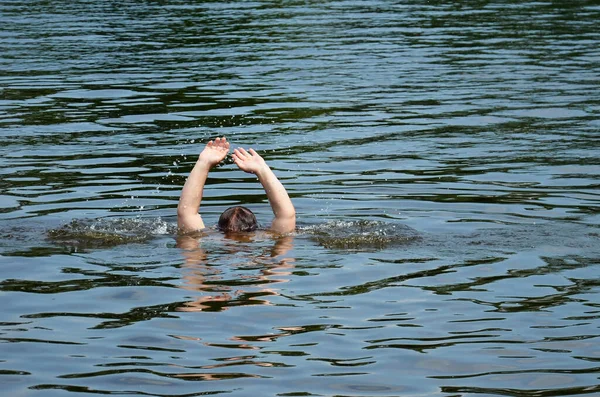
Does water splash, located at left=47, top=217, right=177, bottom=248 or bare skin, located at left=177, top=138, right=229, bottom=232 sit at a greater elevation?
bare skin, located at left=177, top=138, right=229, bottom=232

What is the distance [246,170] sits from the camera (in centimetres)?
1212

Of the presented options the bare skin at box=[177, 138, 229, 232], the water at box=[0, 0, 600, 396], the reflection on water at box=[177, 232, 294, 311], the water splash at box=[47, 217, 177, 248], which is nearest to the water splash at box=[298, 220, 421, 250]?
the water at box=[0, 0, 600, 396]

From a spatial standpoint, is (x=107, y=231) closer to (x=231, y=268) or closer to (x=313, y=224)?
(x=231, y=268)

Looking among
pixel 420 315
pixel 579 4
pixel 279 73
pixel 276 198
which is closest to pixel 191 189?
pixel 276 198

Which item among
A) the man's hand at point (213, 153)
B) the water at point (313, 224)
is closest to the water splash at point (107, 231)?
the water at point (313, 224)

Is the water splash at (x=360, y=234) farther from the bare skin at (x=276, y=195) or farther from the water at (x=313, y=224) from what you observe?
the bare skin at (x=276, y=195)

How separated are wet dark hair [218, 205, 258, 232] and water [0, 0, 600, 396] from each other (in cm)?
21

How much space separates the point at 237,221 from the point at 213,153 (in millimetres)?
811

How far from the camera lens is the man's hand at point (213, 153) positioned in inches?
479

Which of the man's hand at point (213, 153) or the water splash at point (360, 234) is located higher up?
the man's hand at point (213, 153)

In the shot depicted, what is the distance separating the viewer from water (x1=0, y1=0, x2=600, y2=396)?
8141 mm

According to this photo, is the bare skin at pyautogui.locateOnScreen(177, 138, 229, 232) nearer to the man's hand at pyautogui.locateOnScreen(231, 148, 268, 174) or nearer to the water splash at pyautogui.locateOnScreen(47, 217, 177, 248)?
the man's hand at pyautogui.locateOnScreen(231, 148, 268, 174)

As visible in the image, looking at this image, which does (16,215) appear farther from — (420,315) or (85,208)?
(420,315)

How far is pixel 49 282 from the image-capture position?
33.8 ft
